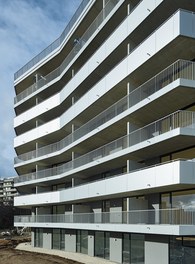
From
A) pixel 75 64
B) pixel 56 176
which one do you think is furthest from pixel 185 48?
pixel 56 176

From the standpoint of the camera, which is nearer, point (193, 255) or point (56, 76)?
point (193, 255)

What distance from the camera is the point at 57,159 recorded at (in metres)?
45.2

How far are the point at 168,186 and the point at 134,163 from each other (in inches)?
238

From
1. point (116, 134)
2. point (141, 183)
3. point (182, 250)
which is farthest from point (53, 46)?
point (182, 250)

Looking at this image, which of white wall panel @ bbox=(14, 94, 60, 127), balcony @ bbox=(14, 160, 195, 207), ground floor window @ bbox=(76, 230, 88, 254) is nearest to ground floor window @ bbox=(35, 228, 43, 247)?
balcony @ bbox=(14, 160, 195, 207)

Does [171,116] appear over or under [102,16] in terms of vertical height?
under

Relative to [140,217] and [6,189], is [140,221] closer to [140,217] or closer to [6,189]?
[140,217]

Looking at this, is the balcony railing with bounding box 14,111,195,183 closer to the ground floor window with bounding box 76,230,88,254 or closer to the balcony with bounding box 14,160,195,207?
the balcony with bounding box 14,160,195,207

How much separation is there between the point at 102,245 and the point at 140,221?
8.52m

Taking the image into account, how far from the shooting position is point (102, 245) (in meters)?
34.6

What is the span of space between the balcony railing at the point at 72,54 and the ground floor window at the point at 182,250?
18.8 meters

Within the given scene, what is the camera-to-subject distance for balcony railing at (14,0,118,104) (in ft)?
109

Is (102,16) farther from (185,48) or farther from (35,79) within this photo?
(35,79)

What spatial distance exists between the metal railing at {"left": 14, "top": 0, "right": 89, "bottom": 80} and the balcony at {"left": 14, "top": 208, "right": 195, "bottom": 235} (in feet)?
61.9
